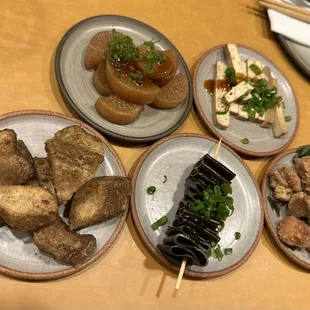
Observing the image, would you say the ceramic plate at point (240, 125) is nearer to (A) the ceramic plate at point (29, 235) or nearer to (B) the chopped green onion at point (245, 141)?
(B) the chopped green onion at point (245, 141)

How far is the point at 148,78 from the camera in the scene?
2871 millimetres

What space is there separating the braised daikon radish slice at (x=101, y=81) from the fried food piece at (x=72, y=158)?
48 cm

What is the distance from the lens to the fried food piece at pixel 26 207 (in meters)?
2.07

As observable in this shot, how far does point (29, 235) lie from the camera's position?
7.57 feet

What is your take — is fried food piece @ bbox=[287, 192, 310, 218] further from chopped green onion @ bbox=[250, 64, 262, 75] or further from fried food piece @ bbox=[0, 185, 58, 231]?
fried food piece @ bbox=[0, 185, 58, 231]

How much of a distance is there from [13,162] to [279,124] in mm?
2316

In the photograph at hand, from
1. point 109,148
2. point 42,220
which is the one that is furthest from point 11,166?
point 109,148

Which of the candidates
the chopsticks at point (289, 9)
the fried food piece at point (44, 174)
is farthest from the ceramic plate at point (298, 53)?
the fried food piece at point (44, 174)

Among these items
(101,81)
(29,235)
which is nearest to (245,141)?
(101,81)

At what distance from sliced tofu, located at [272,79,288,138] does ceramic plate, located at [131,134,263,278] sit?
567 mm

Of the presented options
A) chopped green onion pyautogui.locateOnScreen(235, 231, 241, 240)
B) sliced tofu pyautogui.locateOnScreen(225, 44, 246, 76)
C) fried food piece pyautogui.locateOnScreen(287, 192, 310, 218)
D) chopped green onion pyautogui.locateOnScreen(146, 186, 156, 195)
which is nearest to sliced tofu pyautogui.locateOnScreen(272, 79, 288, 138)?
sliced tofu pyautogui.locateOnScreen(225, 44, 246, 76)

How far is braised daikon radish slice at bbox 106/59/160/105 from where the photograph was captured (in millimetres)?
2748

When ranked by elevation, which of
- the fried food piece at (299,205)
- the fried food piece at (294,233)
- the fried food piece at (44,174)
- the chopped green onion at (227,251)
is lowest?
the chopped green onion at (227,251)

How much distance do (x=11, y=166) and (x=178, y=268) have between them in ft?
4.06
